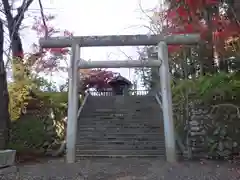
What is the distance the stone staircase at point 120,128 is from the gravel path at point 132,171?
134 cm

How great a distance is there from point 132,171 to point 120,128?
435 cm

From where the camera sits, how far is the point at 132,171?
726cm

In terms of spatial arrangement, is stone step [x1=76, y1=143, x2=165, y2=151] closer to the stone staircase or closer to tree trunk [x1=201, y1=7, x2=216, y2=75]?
the stone staircase

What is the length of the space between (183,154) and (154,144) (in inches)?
41.1

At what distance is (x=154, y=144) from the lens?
10453mm

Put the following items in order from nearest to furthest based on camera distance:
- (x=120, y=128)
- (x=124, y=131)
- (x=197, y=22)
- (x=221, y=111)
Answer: (x=221, y=111) < (x=124, y=131) < (x=120, y=128) < (x=197, y=22)

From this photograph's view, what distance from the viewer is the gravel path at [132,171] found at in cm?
656

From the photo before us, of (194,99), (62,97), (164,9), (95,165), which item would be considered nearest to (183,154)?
(194,99)

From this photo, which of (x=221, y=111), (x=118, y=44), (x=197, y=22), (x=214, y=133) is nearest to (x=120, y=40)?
(x=118, y=44)

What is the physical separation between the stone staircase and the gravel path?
4.39ft

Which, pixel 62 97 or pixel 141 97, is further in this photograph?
pixel 141 97

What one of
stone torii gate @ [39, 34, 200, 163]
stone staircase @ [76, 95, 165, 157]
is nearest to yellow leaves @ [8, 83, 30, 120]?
stone torii gate @ [39, 34, 200, 163]

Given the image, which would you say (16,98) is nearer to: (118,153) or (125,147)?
(118,153)

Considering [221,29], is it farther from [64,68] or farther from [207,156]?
[64,68]
